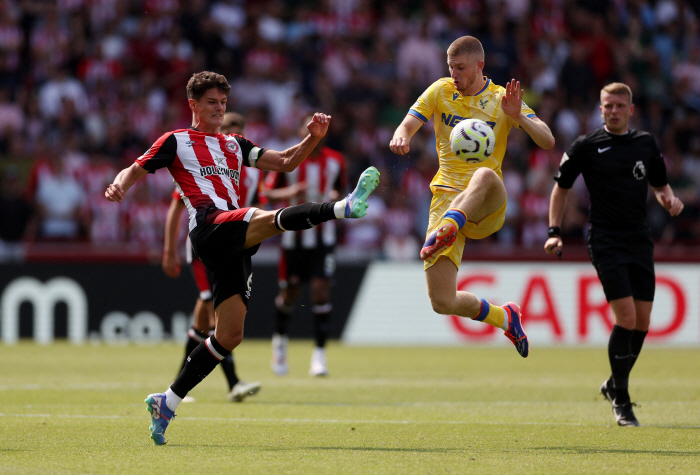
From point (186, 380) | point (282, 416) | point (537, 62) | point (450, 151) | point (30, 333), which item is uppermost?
point (537, 62)

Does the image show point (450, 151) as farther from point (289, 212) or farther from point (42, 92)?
point (42, 92)

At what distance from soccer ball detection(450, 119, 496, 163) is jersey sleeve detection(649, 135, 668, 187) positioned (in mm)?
1361

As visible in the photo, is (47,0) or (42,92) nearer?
(42,92)

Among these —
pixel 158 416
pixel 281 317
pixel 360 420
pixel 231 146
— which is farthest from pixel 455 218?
pixel 281 317

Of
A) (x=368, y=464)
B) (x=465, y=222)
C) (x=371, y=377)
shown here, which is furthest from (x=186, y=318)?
(x=368, y=464)

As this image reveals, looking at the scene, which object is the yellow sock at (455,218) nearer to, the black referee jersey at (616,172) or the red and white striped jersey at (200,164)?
the black referee jersey at (616,172)

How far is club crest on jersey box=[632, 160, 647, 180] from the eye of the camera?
7320 millimetres

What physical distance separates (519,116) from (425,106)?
30.2 inches

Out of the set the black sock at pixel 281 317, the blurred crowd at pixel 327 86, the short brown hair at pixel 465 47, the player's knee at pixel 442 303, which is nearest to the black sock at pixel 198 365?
the player's knee at pixel 442 303

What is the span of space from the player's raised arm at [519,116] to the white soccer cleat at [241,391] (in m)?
3.24

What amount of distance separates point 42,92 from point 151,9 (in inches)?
110

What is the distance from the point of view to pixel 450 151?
23.8 feet

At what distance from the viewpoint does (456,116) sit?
7.13 meters

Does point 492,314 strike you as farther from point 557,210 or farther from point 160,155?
point 160,155
